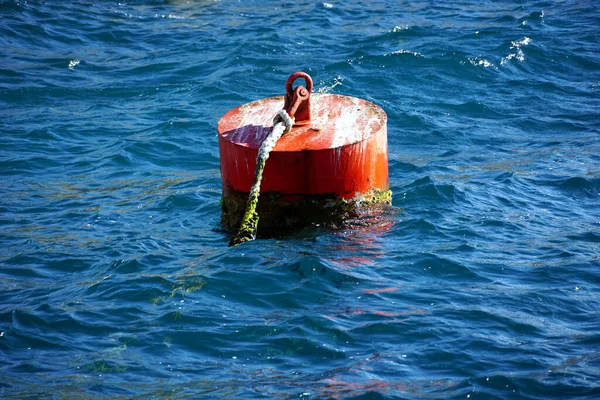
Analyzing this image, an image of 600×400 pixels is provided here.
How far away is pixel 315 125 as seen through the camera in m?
6.32

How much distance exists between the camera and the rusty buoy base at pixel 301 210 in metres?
6.09

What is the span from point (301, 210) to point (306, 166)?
359mm

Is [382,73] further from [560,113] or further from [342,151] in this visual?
[342,151]

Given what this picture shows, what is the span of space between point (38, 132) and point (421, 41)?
598 centimetres

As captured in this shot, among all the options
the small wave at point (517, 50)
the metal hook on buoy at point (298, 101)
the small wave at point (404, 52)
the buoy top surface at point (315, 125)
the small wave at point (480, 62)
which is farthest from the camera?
the small wave at point (404, 52)

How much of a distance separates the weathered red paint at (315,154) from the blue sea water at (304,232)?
41cm

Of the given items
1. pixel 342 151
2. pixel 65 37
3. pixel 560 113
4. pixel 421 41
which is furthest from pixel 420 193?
pixel 65 37

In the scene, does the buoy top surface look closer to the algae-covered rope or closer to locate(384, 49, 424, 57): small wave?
the algae-covered rope

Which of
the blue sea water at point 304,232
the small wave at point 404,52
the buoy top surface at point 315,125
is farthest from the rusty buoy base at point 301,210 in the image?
the small wave at point 404,52

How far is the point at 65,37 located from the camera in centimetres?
1329

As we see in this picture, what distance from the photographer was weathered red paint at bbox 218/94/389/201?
5.94 metres

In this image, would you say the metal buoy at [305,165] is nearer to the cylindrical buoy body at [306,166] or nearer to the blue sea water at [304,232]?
the cylindrical buoy body at [306,166]

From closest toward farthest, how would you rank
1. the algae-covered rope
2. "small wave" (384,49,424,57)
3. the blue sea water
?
the blue sea water < the algae-covered rope < "small wave" (384,49,424,57)

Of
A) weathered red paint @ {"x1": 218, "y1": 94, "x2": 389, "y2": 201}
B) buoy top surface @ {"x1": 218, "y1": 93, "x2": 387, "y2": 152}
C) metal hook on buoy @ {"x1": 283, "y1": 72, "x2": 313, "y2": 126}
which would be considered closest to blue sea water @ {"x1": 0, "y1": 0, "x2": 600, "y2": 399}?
weathered red paint @ {"x1": 218, "y1": 94, "x2": 389, "y2": 201}
